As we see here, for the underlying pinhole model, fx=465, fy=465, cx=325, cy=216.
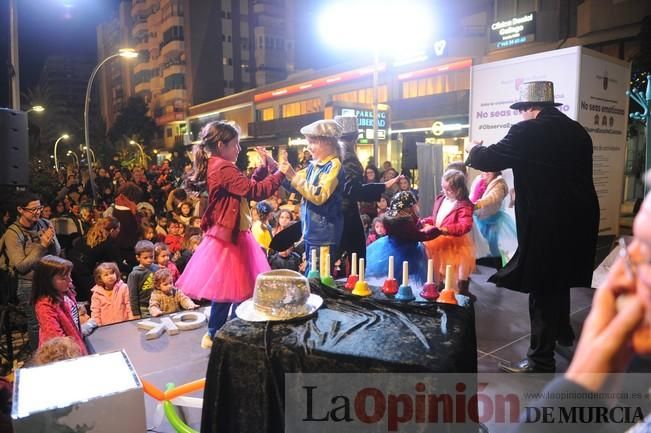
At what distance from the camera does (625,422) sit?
119 cm

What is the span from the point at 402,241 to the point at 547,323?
1246mm

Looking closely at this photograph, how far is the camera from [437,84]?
2184 cm

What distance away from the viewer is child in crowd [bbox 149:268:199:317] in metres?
4.82

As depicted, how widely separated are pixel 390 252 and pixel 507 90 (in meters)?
3.34

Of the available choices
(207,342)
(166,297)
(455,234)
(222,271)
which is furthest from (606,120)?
(166,297)

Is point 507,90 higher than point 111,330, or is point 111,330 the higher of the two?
point 507,90

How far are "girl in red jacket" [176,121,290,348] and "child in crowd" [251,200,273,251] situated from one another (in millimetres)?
2237

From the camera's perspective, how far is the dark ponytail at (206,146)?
3.46 m

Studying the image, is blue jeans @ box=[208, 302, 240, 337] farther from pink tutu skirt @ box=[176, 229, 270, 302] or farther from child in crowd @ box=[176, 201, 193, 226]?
child in crowd @ box=[176, 201, 193, 226]

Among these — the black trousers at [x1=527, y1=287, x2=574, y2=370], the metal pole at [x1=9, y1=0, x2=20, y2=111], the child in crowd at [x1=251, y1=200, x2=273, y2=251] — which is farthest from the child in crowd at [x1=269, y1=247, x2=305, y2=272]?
the metal pole at [x1=9, y1=0, x2=20, y2=111]

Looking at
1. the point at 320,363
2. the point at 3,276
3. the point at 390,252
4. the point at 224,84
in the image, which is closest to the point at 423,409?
the point at 320,363

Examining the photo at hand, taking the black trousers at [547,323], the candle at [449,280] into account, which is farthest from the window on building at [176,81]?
the candle at [449,280]

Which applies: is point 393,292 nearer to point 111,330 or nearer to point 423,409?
point 423,409

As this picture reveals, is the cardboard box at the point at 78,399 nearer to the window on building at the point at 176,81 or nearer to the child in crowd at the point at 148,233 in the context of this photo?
the child in crowd at the point at 148,233
